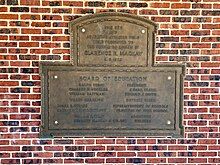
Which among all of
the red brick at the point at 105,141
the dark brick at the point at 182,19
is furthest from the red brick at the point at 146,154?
the dark brick at the point at 182,19

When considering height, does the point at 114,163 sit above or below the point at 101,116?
below

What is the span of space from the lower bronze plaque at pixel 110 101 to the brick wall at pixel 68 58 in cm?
11

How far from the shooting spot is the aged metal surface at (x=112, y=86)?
3.92 m

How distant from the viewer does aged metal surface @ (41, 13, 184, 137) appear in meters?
3.92

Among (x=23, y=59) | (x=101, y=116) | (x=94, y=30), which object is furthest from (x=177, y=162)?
(x=23, y=59)

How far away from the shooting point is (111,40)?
3.94m

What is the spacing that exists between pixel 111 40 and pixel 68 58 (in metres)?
0.50

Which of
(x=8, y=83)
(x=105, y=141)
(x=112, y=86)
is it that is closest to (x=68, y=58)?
(x=112, y=86)

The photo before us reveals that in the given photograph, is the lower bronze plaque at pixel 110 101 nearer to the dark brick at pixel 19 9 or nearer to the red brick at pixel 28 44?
the red brick at pixel 28 44

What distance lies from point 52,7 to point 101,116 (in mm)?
1284

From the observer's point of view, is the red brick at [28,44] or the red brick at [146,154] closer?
the red brick at [28,44]

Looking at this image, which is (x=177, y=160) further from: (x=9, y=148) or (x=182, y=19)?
(x=9, y=148)

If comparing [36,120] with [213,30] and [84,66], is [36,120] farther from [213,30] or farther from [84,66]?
[213,30]

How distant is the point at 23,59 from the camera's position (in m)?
3.93
